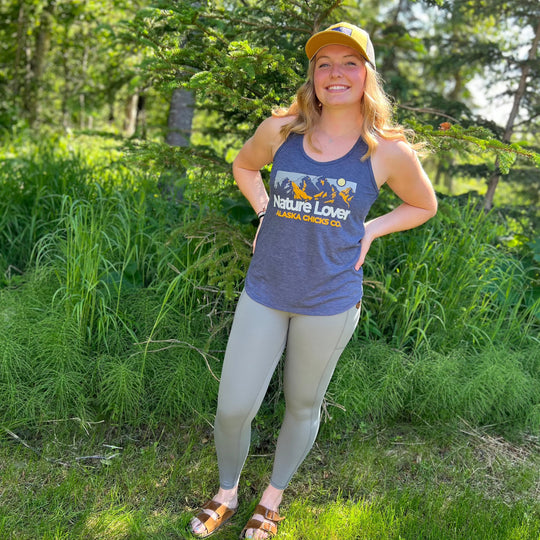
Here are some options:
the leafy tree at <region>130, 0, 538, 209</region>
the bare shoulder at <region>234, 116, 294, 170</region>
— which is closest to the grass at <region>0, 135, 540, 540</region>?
the leafy tree at <region>130, 0, 538, 209</region>

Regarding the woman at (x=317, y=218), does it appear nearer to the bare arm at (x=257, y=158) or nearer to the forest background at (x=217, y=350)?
the bare arm at (x=257, y=158)

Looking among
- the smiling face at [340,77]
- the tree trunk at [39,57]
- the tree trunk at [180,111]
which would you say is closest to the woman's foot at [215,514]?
the smiling face at [340,77]

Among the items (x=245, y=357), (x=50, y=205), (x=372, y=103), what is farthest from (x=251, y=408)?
(x=50, y=205)

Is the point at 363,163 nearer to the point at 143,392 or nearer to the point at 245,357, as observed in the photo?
the point at 245,357

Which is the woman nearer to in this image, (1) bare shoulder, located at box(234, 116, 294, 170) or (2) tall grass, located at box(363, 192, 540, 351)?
(1) bare shoulder, located at box(234, 116, 294, 170)

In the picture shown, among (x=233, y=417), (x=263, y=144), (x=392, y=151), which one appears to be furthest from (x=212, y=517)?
(x=392, y=151)

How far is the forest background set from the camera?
104 inches

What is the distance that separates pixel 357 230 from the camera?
6.89 feet

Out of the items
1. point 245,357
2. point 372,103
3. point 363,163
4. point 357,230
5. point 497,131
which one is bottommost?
point 245,357

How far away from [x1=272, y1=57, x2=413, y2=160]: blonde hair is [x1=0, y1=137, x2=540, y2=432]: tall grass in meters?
0.97

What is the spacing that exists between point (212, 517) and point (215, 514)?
20 millimetres

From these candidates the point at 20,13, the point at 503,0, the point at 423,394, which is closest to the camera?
the point at 423,394

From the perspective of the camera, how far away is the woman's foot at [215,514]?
2.41 metres

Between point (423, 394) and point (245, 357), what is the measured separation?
5.12 ft
